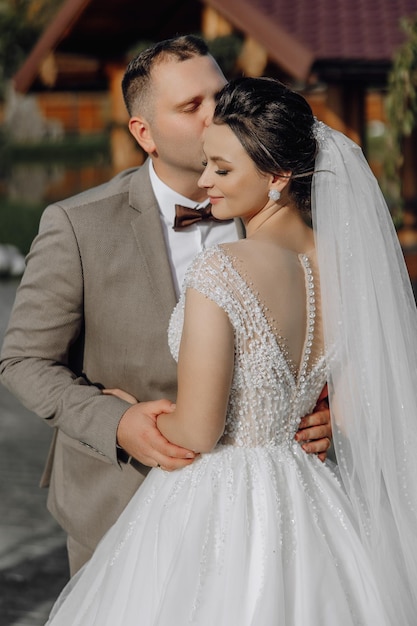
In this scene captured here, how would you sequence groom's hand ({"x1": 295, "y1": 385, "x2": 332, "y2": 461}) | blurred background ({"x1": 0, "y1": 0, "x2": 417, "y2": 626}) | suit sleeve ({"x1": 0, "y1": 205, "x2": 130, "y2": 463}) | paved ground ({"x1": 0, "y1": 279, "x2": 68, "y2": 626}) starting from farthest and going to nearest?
1. blurred background ({"x1": 0, "y1": 0, "x2": 417, "y2": 626})
2. paved ground ({"x1": 0, "y1": 279, "x2": 68, "y2": 626})
3. suit sleeve ({"x1": 0, "y1": 205, "x2": 130, "y2": 463})
4. groom's hand ({"x1": 295, "y1": 385, "x2": 332, "y2": 461})

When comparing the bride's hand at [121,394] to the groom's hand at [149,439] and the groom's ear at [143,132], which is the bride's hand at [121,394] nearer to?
the groom's hand at [149,439]

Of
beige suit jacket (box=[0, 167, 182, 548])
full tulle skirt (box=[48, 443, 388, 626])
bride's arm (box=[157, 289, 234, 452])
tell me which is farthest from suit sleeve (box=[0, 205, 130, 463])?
bride's arm (box=[157, 289, 234, 452])

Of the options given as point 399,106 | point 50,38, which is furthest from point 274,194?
point 50,38

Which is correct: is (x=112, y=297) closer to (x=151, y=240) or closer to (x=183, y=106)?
(x=151, y=240)

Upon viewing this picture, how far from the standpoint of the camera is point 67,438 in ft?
10.6

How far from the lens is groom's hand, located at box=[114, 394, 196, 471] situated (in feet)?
8.89

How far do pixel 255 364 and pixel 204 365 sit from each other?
0.54ft

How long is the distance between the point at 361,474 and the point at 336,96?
8.67 metres

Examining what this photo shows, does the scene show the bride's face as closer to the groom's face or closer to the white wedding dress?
the white wedding dress

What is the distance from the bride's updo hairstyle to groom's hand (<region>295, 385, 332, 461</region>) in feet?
2.05

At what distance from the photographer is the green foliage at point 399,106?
812 cm

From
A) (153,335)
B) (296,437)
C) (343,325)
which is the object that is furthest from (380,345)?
(153,335)

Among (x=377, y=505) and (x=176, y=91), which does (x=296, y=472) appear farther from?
(x=176, y=91)

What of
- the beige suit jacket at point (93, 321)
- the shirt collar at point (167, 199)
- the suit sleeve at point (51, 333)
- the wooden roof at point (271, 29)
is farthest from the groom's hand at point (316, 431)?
the wooden roof at point (271, 29)
